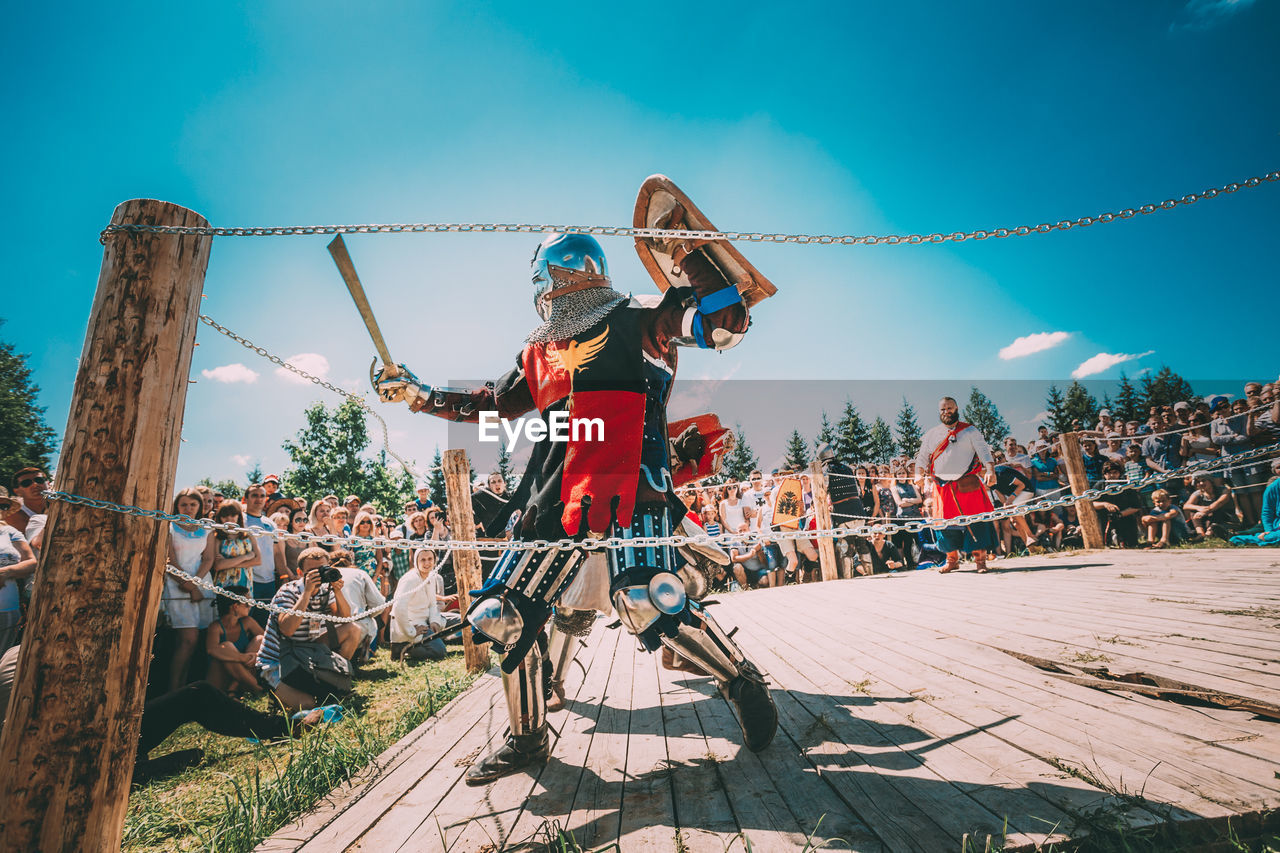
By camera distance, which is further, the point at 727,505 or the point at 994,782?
the point at 727,505

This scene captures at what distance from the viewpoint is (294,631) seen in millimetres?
4172

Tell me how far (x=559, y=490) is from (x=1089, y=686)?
2.45m

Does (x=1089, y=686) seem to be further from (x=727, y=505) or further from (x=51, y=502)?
(x=727, y=505)

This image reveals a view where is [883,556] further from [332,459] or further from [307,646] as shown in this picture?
[332,459]

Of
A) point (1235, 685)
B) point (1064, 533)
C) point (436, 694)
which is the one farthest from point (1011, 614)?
point (1064, 533)

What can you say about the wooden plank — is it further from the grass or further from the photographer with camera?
the photographer with camera

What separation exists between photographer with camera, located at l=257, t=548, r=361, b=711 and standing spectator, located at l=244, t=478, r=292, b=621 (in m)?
0.95

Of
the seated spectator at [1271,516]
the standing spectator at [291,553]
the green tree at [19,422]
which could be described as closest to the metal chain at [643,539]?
the standing spectator at [291,553]

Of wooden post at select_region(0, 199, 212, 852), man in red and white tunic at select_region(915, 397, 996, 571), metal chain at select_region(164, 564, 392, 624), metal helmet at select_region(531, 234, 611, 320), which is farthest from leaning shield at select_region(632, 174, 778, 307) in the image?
man in red and white tunic at select_region(915, 397, 996, 571)

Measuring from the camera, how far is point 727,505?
945cm

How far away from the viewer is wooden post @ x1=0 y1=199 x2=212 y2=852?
1.34m

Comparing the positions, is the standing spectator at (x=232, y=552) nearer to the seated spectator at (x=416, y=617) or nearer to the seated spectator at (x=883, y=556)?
the seated spectator at (x=416, y=617)

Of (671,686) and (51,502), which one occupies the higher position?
(51,502)

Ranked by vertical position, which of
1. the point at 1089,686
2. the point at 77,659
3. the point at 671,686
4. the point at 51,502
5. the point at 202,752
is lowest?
the point at 202,752
